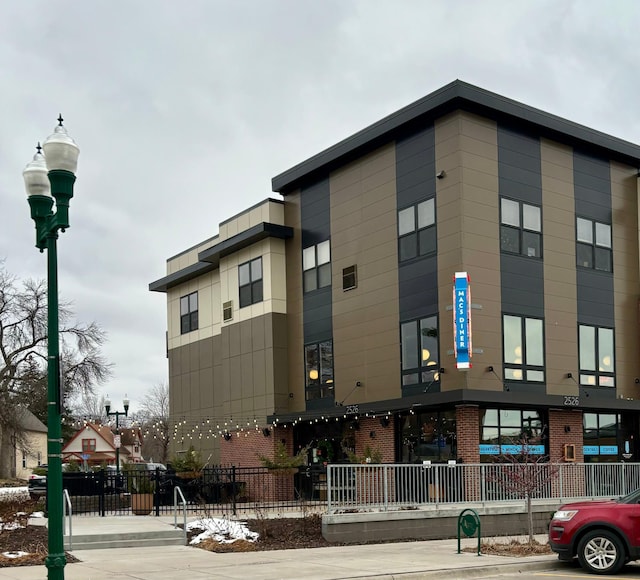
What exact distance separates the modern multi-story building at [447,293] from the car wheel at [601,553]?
382 inches

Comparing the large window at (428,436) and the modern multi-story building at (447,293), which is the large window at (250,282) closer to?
the modern multi-story building at (447,293)

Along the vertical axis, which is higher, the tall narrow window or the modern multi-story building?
the modern multi-story building

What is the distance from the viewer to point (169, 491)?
26266 millimetres

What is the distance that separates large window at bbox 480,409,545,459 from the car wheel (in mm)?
10521

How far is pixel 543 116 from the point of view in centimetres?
2858

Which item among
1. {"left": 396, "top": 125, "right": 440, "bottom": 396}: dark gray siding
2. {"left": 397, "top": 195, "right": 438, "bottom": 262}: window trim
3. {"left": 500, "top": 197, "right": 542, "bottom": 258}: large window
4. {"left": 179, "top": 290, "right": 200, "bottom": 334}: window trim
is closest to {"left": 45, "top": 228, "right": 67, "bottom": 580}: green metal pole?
{"left": 396, "top": 125, "right": 440, "bottom": 396}: dark gray siding

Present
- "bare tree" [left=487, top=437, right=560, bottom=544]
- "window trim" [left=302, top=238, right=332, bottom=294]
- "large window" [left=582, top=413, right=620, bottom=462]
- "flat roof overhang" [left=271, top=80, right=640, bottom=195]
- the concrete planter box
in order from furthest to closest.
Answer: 1. "window trim" [left=302, top=238, right=332, bottom=294]
2. "large window" [left=582, top=413, right=620, bottom=462]
3. "flat roof overhang" [left=271, top=80, right=640, bottom=195]
4. the concrete planter box
5. "bare tree" [left=487, top=437, right=560, bottom=544]

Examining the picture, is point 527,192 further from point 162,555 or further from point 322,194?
point 162,555

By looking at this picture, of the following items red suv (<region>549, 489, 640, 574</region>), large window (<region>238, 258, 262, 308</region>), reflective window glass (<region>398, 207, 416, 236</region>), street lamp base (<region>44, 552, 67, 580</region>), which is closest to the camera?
street lamp base (<region>44, 552, 67, 580</region>)

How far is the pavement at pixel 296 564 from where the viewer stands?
14.2 m

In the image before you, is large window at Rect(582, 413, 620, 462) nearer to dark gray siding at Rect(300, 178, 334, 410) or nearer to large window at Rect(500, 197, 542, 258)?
large window at Rect(500, 197, 542, 258)

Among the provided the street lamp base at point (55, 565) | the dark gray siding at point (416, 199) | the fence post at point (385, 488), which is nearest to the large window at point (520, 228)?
the dark gray siding at point (416, 199)

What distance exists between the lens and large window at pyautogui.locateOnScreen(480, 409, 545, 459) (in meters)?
26.3

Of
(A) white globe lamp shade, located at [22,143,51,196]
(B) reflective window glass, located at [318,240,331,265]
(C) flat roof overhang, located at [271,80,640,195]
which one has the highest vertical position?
(C) flat roof overhang, located at [271,80,640,195]
